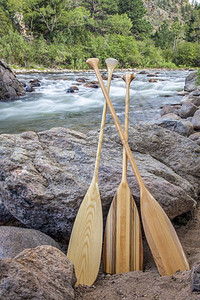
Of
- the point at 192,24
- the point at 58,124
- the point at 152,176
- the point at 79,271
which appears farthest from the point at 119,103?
the point at 192,24

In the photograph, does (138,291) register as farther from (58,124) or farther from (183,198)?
(58,124)

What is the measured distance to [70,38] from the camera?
73.5 feet

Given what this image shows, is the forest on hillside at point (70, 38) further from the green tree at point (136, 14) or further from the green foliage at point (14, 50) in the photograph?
the green tree at point (136, 14)

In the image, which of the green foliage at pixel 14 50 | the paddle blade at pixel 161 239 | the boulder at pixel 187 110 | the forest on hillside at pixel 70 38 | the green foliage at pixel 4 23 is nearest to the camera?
the paddle blade at pixel 161 239

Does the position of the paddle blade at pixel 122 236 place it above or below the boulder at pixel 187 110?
below

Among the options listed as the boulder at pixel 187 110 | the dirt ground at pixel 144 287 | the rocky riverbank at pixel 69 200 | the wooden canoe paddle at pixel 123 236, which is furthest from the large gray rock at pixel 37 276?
the boulder at pixel 187 110

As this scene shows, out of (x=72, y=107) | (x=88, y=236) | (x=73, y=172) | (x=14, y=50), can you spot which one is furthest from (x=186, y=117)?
(x=14, y=50)

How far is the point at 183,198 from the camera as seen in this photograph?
1.63 meters

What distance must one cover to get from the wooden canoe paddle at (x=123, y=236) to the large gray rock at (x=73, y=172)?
0.33ft

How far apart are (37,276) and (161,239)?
31.0 inches

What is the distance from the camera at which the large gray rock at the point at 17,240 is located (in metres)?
1.22

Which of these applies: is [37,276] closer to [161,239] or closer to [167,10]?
[161,239]

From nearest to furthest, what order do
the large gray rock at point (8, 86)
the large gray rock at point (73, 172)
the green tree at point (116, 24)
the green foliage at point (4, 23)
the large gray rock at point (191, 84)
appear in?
1. the large gray rock at point (73, 172)
2. the large gray rock at point (8, 86)
3. the large gray rock at point (191, 84)
4. the green foliage at point (4, 23)
5. the green tree at point (116, 24)

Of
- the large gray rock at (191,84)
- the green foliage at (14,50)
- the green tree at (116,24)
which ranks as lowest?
the large gray rock at (191,84)
